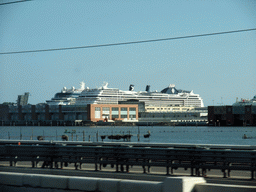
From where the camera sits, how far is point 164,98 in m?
154

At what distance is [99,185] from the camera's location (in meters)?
9.84

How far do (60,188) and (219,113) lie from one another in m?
96.9

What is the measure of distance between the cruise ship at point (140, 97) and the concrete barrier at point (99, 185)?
122 metres

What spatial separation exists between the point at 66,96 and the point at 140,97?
896 inches

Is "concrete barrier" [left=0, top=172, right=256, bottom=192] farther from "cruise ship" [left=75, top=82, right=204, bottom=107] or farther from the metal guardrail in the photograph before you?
"cruise ship" [left=75, top=82, right=204, bottom=107]

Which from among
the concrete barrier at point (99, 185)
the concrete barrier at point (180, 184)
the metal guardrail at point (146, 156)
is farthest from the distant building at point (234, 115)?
the concrete barrier at point (180, 184)

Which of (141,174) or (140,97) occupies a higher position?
(140,97)

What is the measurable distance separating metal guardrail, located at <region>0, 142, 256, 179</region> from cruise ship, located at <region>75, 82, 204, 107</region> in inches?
4604

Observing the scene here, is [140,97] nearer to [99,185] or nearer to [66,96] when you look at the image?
[66,96]

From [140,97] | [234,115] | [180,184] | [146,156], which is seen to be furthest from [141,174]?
[140,97]

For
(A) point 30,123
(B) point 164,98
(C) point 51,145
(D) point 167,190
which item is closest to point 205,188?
(D) point 167,190

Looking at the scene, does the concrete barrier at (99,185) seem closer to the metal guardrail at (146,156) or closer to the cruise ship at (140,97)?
the metal guardrail at (146,156)

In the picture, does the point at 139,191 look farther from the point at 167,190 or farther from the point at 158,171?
the point at 158,171

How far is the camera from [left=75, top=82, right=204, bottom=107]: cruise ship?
440 ft
